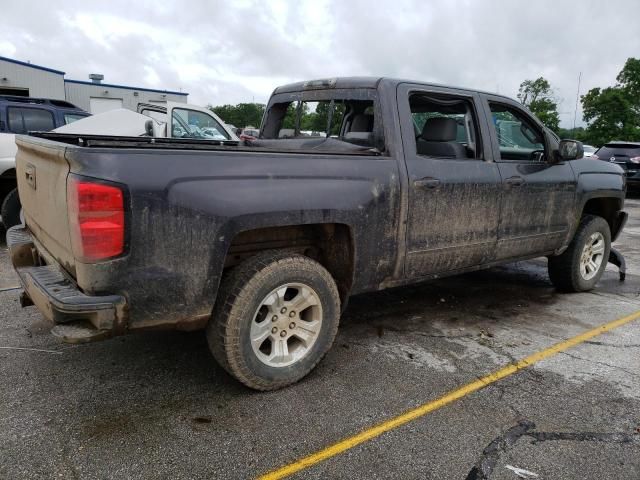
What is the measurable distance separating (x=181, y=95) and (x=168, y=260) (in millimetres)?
34829

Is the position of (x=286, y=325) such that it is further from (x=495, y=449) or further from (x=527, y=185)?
(x=527, y=185)

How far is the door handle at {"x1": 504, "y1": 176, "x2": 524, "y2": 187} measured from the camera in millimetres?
4078

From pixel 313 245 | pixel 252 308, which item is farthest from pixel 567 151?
pixel 252 308

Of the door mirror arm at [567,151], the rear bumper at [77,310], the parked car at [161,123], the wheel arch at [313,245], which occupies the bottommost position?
the rear bumper at [77,310]

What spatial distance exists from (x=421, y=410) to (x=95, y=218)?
1.98 m

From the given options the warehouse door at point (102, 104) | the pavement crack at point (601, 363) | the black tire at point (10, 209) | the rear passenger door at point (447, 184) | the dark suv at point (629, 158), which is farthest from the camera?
the warehouse door at point (102, 104)

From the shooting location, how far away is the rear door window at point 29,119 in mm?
8555

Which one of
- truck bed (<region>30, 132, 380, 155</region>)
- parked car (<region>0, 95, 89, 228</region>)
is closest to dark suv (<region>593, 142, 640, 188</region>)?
truck bed (<region>30, 132, 380, 155</region>)

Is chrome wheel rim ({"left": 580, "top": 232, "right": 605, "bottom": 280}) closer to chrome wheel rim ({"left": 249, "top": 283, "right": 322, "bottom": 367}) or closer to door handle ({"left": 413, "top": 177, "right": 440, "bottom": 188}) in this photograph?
door handle ({"left": 413, "top": 177, "right": 440, "bottom": 188})

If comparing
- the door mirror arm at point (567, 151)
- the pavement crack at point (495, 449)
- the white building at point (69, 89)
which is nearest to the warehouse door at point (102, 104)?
the white building at point (69, 89)

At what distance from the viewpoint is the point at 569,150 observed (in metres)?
4.43

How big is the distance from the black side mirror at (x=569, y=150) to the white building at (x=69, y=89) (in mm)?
23394

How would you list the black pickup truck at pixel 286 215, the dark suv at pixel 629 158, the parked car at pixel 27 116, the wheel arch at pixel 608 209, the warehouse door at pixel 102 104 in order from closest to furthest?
the black pickup truck at pixel 286 215 < the wheel arch at pixel 608 209 < the parked car at pixel 27 116 < the dark suv at pixel 629 158 < the warehouse door at pixel 102 104

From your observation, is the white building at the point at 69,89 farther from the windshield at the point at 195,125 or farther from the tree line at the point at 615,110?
the tree line at the point at 615,110
